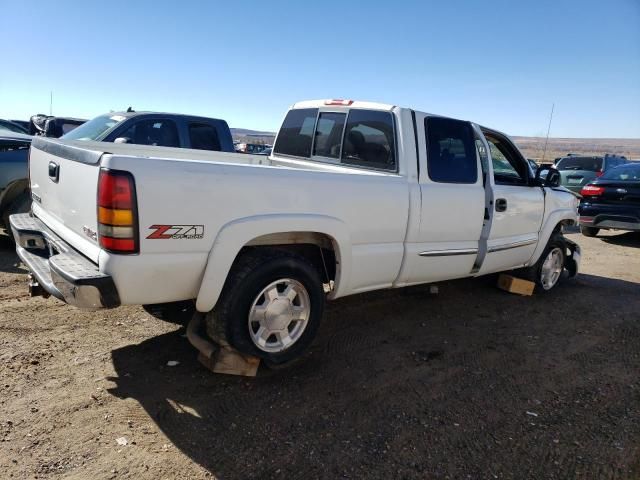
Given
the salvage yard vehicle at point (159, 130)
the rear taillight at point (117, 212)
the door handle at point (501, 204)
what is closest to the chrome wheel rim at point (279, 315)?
the rear taillight at point (117, 212)

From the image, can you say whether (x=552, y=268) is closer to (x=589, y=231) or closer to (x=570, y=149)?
(x=589, y=231)

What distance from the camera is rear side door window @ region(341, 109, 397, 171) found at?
4039mm

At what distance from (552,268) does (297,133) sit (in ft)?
12.1

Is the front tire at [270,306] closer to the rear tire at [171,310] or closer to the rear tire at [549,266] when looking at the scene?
the rear tire at [171,310]

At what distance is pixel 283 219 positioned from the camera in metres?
3.11

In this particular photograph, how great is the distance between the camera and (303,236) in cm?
346

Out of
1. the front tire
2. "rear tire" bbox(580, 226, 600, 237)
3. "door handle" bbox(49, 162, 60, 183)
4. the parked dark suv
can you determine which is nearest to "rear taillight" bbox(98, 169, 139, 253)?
the front tire

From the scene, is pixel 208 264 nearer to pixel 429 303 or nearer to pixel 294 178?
pixel 294 178

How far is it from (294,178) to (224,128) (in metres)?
5.03

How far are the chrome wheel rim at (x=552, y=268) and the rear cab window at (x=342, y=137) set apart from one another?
10.1 ft

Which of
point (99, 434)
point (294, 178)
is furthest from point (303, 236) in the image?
point (99, 434)

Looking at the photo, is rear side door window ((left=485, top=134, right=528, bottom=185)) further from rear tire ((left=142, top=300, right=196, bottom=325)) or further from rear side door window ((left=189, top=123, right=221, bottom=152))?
rear side door window ((left=189, top=123, right=221, bottom=152))

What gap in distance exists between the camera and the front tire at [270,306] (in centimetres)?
311

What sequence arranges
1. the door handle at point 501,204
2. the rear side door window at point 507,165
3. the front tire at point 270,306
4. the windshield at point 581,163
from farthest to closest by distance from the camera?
the windshield at point 581,163 → the rear side door window at point 507,165 → the door handle at point 501,204 → the front tire at point 270,306
